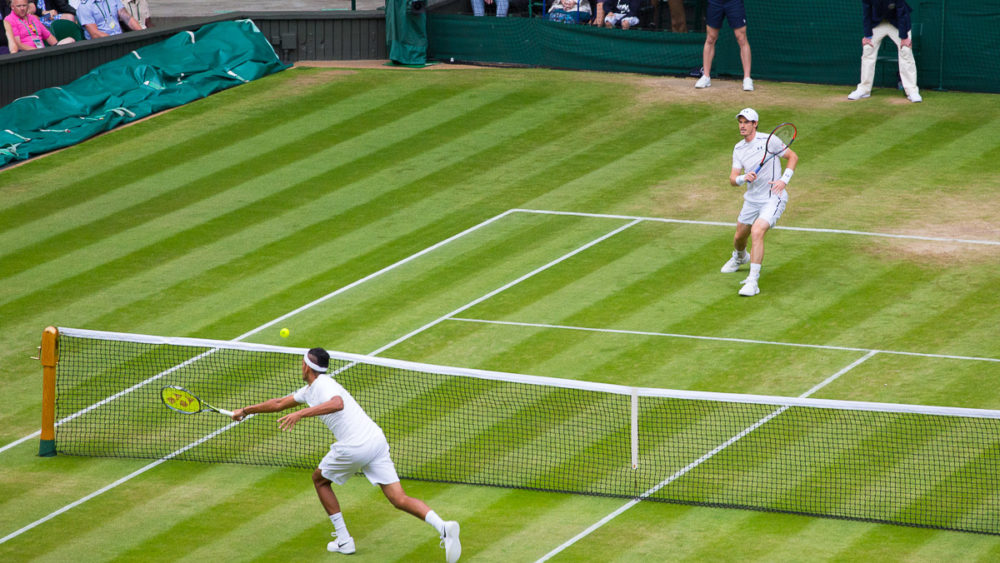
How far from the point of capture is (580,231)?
20172 millimetres

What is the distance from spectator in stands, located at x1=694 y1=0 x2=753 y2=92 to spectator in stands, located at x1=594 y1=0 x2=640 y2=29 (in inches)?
86.1

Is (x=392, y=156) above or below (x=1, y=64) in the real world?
below

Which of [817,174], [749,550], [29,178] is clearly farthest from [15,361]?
[817,174]

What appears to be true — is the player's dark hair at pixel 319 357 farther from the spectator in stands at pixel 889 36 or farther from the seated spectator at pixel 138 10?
the seated spectator at pixel 138 10

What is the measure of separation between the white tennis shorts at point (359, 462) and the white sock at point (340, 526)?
12.0 inches

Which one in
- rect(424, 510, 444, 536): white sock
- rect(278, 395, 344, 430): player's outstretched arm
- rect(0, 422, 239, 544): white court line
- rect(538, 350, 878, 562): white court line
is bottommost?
rect(0, 422, 239, 544): white court line

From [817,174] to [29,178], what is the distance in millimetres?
12903

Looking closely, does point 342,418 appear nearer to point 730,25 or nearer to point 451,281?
point 451,281

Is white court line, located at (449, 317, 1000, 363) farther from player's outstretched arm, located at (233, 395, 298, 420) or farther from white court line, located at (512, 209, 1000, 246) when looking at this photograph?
player's outstretched arm, located at (233, 395, 298, 420)

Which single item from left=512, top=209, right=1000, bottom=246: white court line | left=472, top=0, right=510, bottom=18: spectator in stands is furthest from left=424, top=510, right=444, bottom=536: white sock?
left=472, top=0, right=510, bottom=18: spectator in stands

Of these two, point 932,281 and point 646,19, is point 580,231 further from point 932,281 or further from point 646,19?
point 646,19

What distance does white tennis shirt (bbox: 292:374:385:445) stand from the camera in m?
11.3

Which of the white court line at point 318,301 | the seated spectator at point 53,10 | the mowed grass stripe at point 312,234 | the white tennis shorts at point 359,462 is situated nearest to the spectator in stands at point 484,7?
the mowed grass stripe at point 312,234

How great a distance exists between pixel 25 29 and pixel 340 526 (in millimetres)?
16439
